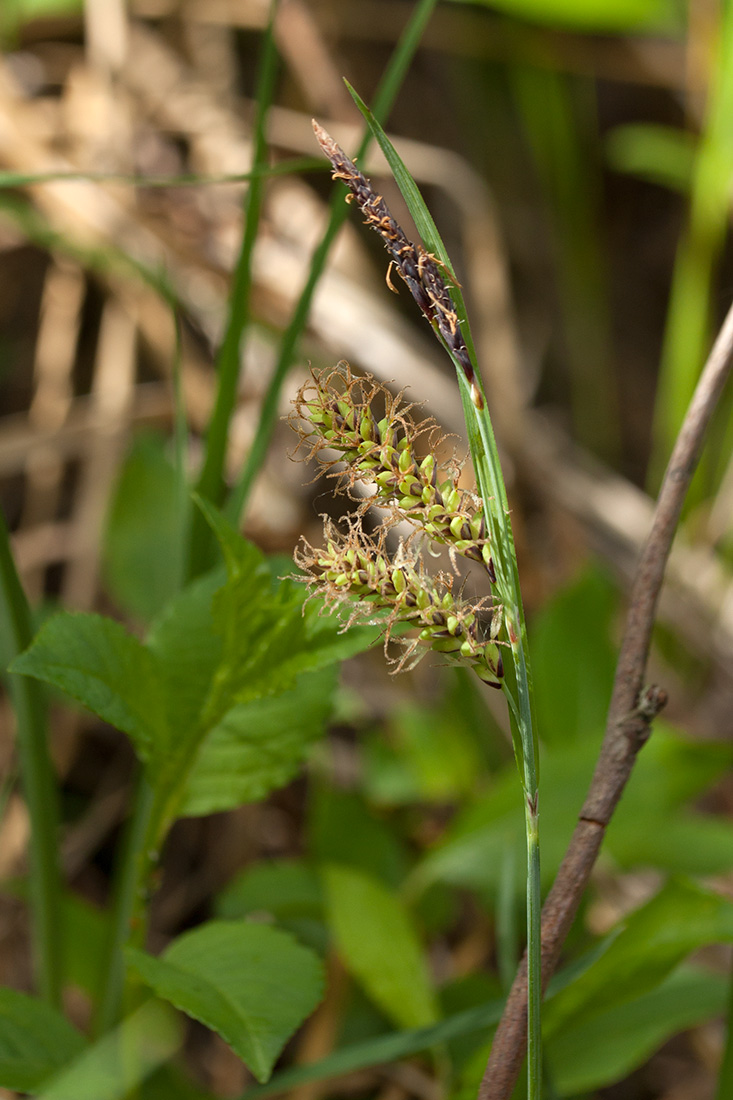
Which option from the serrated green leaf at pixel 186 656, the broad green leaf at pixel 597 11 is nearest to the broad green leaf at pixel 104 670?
the serrated green leaf at pixel 186 656

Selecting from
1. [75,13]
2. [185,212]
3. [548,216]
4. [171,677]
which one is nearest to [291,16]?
[75,13]

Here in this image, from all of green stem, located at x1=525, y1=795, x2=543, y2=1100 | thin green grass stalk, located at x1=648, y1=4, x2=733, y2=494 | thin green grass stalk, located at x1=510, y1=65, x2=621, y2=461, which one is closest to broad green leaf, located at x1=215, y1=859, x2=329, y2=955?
green stem, located at x1=525, y1=795, x2=543, y2=1100

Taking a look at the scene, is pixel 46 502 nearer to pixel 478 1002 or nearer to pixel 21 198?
pixel 21 198

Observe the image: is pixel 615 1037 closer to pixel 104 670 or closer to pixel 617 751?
pixel 617 751

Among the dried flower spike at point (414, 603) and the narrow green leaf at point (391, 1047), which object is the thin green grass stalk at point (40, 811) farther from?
the dried flower spike at point (414, 603)

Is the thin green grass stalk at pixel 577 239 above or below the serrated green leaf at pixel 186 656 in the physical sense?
above

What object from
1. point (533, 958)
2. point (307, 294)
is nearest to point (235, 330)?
point (307, 294)
